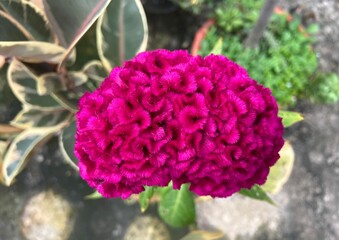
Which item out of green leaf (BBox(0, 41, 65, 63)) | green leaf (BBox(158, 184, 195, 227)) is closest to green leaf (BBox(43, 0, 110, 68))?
green leaf (BBox(0, 41, 65, 63))

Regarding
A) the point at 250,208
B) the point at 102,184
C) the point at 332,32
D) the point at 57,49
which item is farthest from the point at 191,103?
the point at 332,32

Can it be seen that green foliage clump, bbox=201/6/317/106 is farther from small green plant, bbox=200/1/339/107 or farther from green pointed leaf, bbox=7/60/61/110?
green pointed leaf, bbox=7/60/61/110

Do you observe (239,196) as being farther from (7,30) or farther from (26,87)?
(7,30)

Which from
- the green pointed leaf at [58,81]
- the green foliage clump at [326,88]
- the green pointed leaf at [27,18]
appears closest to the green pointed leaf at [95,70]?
the green pointed leaf at [58,81]

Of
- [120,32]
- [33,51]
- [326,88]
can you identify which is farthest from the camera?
[326,88]

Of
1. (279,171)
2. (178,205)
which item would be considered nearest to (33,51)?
(178,205)

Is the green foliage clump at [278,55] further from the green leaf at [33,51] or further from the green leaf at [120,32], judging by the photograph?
the green leaf at [33,51]

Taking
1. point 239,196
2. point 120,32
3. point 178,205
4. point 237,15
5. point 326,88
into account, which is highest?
point 120,32

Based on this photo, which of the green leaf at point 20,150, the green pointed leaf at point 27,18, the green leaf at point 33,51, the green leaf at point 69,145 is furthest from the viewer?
the green leaf at point 20,150
